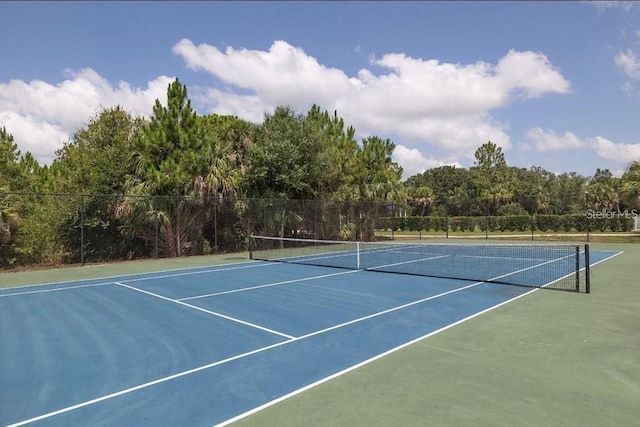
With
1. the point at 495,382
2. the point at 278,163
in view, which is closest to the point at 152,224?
the point at 278,163

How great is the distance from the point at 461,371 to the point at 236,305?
513 centimetres

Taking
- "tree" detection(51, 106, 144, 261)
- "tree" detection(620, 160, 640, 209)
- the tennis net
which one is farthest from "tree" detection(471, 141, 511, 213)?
"tree" detection(51, 106, 144, 261)

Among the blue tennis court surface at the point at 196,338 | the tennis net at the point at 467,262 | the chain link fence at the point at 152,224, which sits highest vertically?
the chain link fence at the point at 152,224

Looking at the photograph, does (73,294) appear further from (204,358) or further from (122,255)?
(122,255)

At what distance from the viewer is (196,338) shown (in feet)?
21.3

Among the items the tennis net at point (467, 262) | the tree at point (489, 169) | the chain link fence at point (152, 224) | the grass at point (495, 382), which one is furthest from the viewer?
the tree at point (489, 169)

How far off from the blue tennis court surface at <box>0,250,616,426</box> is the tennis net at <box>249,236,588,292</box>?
51.8 inches

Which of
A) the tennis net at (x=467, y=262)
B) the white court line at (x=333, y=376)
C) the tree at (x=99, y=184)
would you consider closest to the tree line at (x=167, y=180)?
the tree at (x=99, y=184)

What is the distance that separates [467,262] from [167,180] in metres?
13.1

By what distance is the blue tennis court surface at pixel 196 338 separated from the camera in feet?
14.0

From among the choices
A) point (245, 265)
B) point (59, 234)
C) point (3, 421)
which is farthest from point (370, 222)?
point (3, 421)

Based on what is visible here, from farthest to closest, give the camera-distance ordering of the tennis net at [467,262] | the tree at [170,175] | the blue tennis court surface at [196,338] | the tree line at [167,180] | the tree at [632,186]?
1. the tree at [632,186]
2. the tree at [170,175]
3. the tree line at [167,180]
4. the tennis net at [467,262]
5. the blue tennis court surface at [196,338]

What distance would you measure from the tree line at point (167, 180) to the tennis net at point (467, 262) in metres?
3.24

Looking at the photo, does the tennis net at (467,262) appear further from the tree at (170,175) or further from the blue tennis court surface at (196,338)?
the tree at (170,175)
